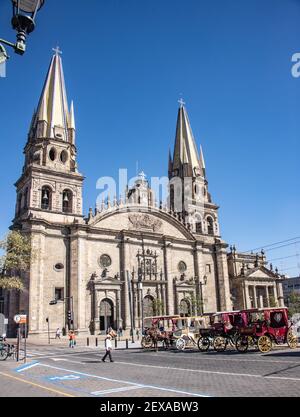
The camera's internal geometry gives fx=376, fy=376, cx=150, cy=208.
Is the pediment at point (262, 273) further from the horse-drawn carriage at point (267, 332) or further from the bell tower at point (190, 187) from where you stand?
the horse-drawn carriage at point (267, 332)

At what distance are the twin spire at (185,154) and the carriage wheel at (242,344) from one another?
3924 cm

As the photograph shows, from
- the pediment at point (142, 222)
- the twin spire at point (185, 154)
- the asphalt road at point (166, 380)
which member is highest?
the twin spire at point (185, 154)

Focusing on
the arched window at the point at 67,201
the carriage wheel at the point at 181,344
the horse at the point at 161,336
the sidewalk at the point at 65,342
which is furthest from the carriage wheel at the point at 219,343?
the arched window at the point at 67,201

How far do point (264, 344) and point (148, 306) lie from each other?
96.0 feet

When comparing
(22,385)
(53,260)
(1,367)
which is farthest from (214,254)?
(22,385)

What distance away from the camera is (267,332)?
67.4 feet

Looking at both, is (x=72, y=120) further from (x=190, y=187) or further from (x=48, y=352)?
(x=48, y=352)

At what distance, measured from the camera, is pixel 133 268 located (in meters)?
47.5

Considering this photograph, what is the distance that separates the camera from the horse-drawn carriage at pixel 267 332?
65.8 ft

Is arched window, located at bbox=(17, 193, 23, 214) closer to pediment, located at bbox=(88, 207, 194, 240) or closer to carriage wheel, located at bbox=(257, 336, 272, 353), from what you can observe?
A: pediment, located at bbox=(88, 207, 194, 240)

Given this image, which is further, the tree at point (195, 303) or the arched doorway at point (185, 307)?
the arched doorway at point (185, 307)

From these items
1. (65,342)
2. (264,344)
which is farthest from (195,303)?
(264,344)

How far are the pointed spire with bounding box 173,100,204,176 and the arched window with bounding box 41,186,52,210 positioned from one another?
72.8 ft
